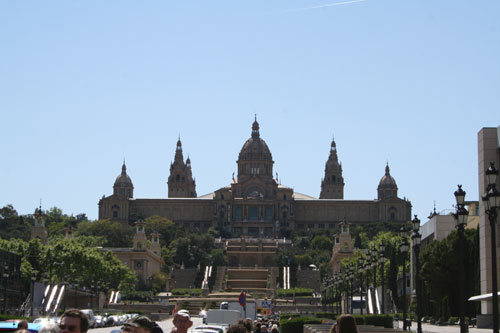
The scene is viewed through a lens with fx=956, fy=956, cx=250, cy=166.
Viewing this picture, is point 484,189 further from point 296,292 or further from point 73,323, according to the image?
point 296,292

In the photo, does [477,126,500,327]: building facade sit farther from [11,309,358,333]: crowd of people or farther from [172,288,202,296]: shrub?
[172,288,202,296]: shrub

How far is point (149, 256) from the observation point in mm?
133000

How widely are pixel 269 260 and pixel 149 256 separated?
40893 mm

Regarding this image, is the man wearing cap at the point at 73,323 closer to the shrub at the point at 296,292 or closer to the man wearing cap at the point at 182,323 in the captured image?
the man wearing cap at the point at 182,323

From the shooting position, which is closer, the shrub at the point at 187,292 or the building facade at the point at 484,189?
the building facade at the point at 484,189

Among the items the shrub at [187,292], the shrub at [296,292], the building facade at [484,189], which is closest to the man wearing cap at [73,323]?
the building facade at [484,189]

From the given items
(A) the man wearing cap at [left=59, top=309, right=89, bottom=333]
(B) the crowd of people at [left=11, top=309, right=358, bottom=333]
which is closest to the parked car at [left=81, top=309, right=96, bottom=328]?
(B) the crowd of people at [left=11, top=309, right=358, bottom=333]

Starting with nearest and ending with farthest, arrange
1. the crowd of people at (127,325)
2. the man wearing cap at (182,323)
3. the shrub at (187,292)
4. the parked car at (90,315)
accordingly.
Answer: the crowd of people at (127,325) < the man wearing cap at (182,323) < the parked car at (90,315) < the shrub at (187,292)


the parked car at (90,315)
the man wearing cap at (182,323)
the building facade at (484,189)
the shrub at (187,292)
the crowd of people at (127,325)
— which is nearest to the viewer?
the crowd of people at (127,325)

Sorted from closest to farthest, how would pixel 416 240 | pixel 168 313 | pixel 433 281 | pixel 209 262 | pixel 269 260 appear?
pixel 416 240
pixel 433 281
pixel 168 313
pixel 209 262
pixel 269 260

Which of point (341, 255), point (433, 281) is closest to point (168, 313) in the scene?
point (341, 255)

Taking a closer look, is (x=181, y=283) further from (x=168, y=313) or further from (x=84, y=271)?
(x=84, y=271)

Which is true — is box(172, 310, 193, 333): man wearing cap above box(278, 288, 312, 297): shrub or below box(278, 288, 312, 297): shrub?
below

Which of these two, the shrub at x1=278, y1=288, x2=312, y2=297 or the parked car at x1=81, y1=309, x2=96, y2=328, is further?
the shrub at x1=278, y1=288, x2=312, y2=297
